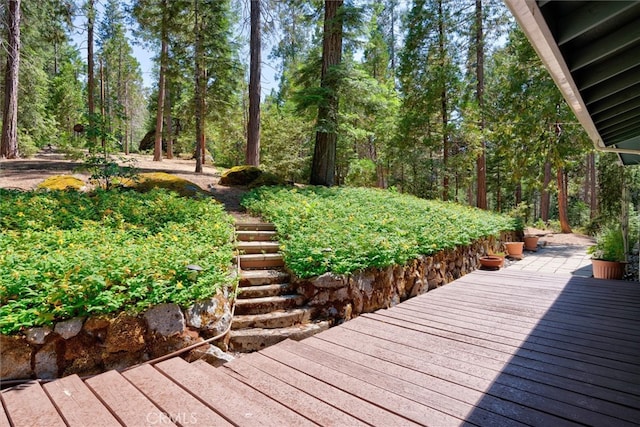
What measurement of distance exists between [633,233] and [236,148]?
69.5 ft

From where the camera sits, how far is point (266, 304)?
12.7 feet

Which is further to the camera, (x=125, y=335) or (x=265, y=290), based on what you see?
(x=265, y=290)

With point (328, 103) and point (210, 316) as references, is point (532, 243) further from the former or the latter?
point (210, 316)

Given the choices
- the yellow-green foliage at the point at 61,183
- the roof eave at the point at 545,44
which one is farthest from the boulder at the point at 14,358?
the yellow-green foliage at the point at 61,183

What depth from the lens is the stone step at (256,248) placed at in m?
4.88

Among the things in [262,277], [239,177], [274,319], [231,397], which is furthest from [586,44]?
[239,177]

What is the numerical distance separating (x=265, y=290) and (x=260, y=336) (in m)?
0.72

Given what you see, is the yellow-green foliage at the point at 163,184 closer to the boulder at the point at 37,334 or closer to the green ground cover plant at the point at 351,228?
the green ground cover plant at the point at 351,228

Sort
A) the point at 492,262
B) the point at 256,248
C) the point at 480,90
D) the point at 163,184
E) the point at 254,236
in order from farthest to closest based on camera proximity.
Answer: the point at 480,90 → the point at 163,184 → the point at 492,262 → the point at 254,236 → the point at 256,248

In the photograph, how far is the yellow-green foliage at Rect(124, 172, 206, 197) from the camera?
7447 mm

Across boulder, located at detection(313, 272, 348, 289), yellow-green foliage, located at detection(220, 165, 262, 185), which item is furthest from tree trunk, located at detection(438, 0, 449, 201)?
boulder, located at detection(313, 272, 348, 289)

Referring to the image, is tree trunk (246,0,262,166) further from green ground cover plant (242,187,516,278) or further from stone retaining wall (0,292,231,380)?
stone retaining wall (0,292,231,380)

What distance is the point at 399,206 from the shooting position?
7.64 m

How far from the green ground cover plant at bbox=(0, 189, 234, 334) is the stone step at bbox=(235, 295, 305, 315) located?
1.16ft
